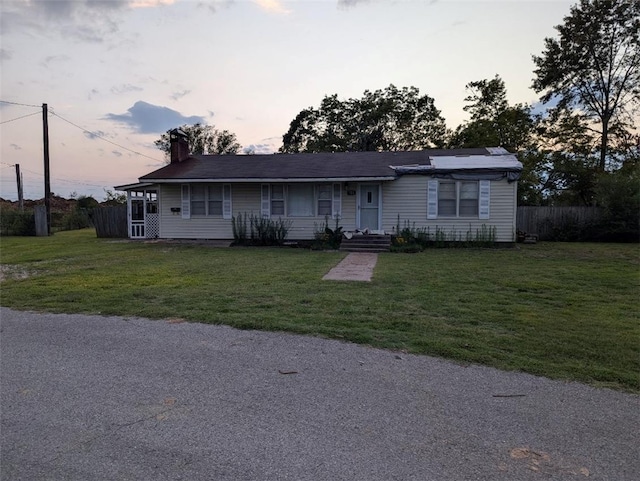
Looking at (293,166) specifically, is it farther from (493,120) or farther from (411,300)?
(493,120)

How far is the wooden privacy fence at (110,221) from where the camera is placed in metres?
20.0

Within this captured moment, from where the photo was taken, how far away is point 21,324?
16.2 ft

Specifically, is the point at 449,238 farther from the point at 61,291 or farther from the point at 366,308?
the point at 61,291

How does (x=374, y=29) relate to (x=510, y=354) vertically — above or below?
above

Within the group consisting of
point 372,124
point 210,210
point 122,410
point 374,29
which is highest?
point 372,124

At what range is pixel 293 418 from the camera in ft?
8.82

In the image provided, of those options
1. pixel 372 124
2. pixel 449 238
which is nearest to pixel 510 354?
pixel 449 238

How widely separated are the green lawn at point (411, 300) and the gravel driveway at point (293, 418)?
498 mm

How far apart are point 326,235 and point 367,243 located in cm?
162

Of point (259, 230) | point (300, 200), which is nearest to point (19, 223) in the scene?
point (259, 230)

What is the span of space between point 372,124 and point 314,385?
3175 cm

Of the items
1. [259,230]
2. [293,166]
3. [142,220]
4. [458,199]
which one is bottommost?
[259,230]

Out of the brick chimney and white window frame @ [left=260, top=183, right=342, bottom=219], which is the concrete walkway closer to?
white window frame @ [left=260, top=183, right=342, bottom=219]

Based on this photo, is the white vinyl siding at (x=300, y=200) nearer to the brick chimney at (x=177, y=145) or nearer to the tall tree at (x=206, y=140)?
the brick chimney at (x=177, y=145)
